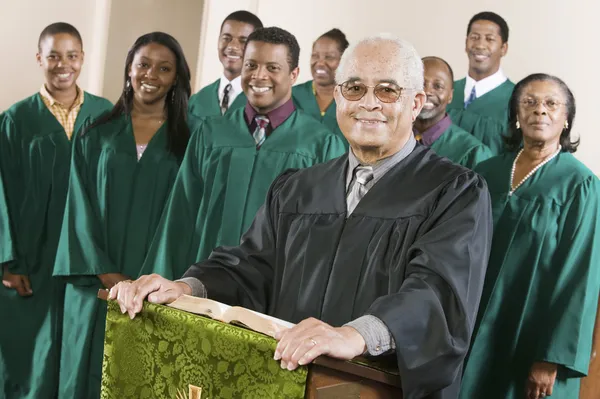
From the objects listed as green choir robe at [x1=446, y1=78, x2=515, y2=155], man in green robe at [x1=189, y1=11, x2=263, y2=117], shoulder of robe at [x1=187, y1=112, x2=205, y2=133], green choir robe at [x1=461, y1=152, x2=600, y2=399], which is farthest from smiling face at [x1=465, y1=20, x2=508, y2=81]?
shoulder of robe at [x1=187, y1=112, x2=205, y2=133]

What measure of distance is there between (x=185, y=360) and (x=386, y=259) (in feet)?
2.10

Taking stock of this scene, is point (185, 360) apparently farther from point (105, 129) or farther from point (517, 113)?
point (105, 129)

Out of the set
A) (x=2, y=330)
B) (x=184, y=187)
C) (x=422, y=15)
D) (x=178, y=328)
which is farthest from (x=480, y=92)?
(x=178, y=328)

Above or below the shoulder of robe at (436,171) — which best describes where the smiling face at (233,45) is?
above

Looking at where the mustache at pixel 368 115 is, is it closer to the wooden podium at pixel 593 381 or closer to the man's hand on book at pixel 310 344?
the man's hand on book at pixel 310 344

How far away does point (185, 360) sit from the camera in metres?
2.17

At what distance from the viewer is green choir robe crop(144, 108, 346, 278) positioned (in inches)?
167

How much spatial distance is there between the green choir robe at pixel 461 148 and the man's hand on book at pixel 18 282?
233 cm

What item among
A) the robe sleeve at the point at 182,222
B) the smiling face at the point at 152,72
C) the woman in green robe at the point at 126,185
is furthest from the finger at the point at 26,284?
the smiling face at the point at 152,72

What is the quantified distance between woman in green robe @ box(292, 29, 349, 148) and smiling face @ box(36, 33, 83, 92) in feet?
4.25

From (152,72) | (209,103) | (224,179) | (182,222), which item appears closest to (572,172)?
(224,179)

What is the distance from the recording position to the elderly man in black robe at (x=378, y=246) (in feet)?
7.25

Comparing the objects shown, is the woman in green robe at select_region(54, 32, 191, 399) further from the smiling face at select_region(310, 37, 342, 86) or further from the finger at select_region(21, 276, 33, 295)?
the smiling face at select_region(310, 37, 342, 86)

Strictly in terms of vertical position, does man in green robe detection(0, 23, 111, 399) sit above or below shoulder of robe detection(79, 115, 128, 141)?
below
